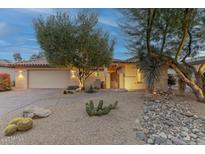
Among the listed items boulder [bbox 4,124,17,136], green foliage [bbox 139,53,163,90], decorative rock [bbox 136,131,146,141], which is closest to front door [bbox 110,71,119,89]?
green foliage [bbox 139,53,163,90]

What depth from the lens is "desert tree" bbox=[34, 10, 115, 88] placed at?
36.1 ft

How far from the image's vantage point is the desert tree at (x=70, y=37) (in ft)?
36.1

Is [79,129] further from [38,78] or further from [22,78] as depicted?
[22,78]

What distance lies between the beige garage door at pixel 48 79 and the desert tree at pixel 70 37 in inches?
212

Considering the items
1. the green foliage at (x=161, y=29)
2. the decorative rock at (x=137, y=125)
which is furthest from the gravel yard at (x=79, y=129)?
the green foliage at (x=161, y=29)

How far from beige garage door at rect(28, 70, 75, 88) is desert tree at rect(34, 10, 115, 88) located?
538 centimetres

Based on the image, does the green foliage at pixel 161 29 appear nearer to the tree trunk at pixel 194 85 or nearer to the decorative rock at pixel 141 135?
the tree trunk at pixel 194 85

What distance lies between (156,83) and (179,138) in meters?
5.53

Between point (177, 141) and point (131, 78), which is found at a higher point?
point (131, 78)

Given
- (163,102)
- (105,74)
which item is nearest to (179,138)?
(163,102)

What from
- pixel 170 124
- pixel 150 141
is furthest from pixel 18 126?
pixel 170 124

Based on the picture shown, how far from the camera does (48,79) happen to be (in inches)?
696

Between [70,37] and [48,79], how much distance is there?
796cm
